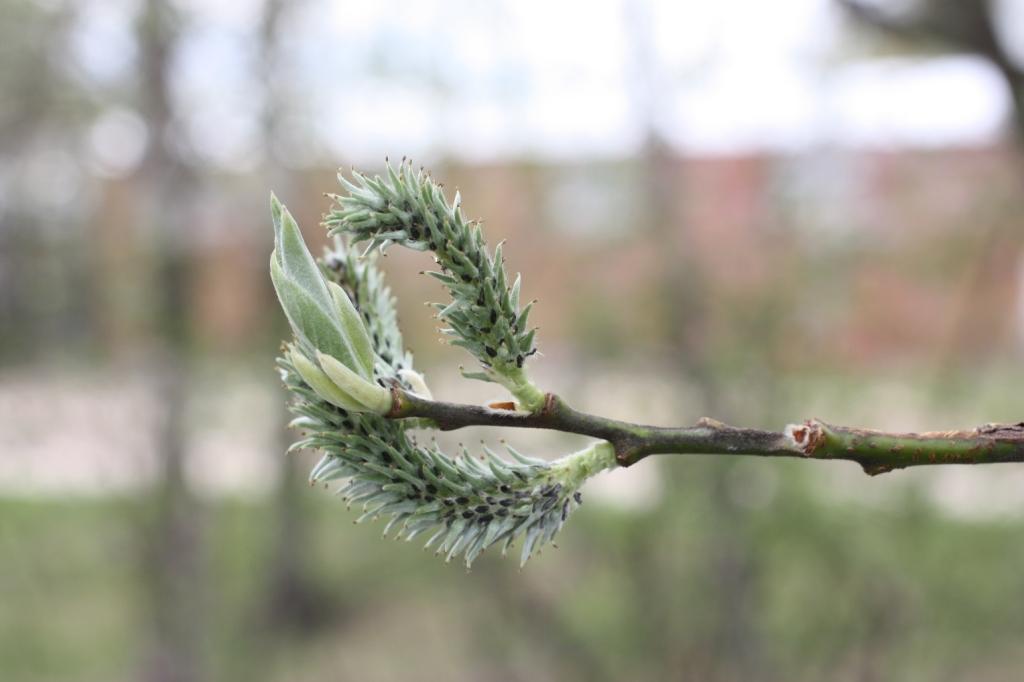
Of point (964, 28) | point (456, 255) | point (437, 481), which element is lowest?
point (437, 481)

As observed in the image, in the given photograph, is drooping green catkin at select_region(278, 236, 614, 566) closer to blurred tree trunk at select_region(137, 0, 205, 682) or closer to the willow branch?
the willow branch

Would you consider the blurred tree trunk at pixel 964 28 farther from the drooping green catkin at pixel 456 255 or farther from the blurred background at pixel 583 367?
the drooping green catkin at pixel 456 255

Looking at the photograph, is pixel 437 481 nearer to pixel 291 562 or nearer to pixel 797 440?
pixel 797 440

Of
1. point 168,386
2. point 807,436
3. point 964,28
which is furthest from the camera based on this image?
point 168,386

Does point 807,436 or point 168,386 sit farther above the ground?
point 807,436

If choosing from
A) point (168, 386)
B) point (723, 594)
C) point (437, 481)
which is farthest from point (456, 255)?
point (168, 386)

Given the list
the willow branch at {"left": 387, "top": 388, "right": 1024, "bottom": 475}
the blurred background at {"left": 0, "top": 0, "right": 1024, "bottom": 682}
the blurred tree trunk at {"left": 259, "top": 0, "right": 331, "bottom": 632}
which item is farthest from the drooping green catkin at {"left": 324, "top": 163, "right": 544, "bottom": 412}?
Answer: the blurred tree trunk at {"left": 259, "top": 0, "right": 331, "bottom": 632}

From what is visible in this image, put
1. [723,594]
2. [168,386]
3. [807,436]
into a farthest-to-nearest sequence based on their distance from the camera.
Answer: [168,386] → [723,594] → [807,436]
